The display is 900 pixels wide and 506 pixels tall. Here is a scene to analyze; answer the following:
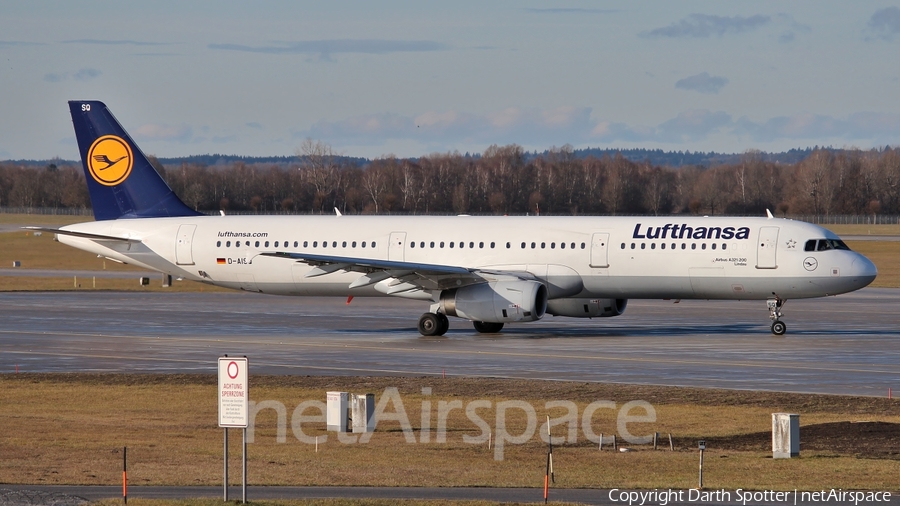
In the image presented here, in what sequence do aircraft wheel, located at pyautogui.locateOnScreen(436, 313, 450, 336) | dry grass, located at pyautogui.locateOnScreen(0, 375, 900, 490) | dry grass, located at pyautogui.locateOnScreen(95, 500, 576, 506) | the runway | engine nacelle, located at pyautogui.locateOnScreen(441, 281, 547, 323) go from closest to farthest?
dry grass, located at pyautogui.locateOnScreen(95, 500, 576, 506) → dry grass, located at pyautogui.locateOnScreen(0, 375, 900, 490) → the runway → engine nacelle, located at pyautogui.locateOnScreen(441, 281, 547, 323) → aircraft wheel, located at pyautogui.locateOnScreen(436, 313, 450, 336)

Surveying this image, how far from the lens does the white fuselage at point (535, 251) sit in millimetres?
42250

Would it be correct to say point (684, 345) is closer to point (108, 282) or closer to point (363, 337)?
point (363, 337)

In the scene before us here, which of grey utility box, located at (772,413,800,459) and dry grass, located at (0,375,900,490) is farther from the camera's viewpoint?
grey utility box, located at (772,413,800,459)

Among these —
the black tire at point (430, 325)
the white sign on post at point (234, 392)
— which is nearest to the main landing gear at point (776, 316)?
the black tire at point (430, 325)

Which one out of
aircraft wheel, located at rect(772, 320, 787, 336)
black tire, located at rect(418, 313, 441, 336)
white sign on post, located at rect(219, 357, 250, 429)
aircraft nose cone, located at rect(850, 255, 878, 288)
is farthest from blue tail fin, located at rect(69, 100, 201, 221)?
white sign on post, located at rect(219, 357, 250, 429)

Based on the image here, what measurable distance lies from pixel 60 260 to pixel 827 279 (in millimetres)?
77432

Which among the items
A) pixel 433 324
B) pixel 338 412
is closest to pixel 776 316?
pixel 433 324

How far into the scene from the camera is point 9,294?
6631 cm

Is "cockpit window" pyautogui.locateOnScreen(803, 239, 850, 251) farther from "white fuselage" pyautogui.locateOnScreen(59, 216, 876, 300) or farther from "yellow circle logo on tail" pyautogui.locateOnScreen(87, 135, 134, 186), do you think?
"yellow circle logo on tail" pyautogui.locateOnScreen(87, 135, 134, 186)

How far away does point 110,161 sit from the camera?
162ft

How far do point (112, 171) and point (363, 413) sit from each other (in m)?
28.6

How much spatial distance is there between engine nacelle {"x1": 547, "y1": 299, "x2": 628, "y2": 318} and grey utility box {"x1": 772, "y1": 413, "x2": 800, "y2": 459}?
913 inches

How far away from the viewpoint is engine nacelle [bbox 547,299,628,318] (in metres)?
44.5

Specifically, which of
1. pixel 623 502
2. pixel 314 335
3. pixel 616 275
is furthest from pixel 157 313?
pixel 623 502
